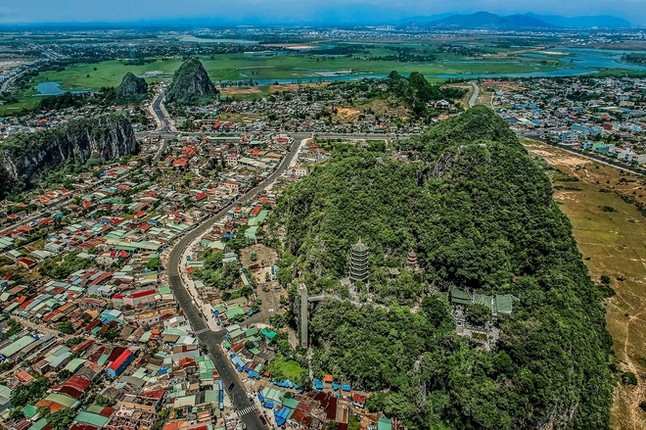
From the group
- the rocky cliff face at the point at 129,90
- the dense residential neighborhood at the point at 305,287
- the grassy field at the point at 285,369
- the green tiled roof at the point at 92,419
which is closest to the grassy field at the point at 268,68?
the rocky cliff face at the point at 129,90

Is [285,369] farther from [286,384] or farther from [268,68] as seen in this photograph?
[268,68]

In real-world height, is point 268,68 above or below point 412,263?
below

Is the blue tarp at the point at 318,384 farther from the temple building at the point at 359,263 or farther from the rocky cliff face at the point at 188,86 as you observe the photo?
the rocky cliff face at the point at 188,86

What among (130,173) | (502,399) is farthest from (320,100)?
(502,399)

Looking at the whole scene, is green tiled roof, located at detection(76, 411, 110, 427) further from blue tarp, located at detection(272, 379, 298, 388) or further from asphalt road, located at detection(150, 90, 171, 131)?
asphalt road, located at detection(150, 90, 171, 131)

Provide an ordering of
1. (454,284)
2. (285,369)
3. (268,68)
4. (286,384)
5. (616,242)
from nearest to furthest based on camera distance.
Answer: (286,384), (285,369), (454,284), (616,242), (268,68)

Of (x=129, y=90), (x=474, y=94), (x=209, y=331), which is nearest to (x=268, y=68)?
(x=129, y=90)

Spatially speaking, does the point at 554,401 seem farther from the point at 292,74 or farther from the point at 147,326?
the point at 292,74
